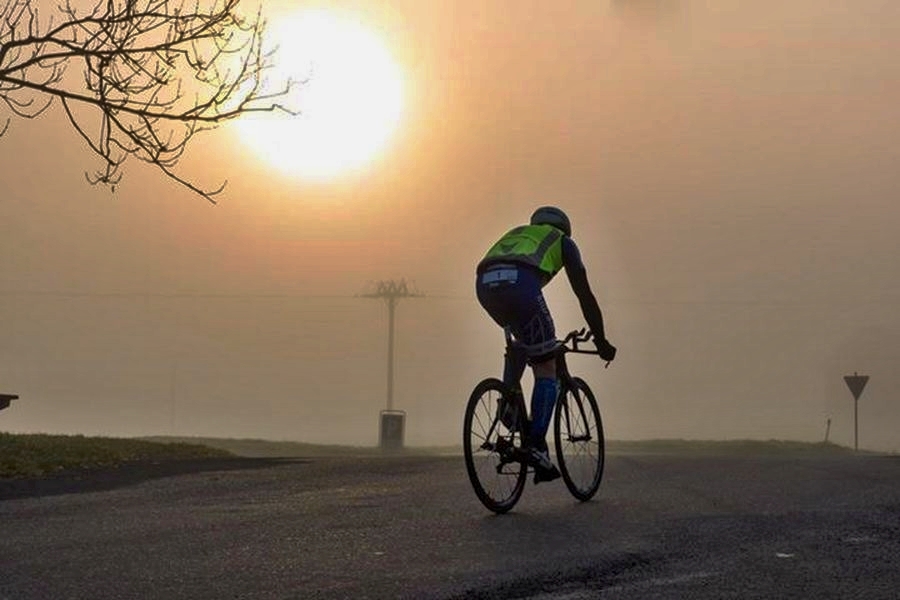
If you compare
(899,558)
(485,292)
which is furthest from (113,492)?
(899,558)

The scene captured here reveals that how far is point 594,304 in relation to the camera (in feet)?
28.2

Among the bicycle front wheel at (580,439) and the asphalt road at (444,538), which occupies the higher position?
the bicycle front wheel at (580,439)

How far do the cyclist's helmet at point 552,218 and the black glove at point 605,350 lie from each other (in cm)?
79

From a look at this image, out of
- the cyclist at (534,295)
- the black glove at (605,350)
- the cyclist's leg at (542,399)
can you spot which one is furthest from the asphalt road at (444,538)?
the black glove at (605,350)

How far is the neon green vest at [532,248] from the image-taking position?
8.20m

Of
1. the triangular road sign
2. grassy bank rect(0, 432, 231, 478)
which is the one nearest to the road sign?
grassy bank rect(0, 432, 231, 478)

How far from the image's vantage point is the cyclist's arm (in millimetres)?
8439

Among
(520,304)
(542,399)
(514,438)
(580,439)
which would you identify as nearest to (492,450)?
(514,438)

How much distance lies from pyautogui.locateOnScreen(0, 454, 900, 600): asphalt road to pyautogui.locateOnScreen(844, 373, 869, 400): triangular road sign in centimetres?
2989

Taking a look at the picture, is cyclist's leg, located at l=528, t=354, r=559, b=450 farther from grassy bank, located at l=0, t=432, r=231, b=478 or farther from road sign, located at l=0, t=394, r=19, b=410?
road sign, located at l=0, t=394, r=19, b=410

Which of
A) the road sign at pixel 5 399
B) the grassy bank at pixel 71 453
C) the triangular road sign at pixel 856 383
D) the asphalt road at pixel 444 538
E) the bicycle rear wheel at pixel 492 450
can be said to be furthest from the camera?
the triangular road sign at pixel 856 383

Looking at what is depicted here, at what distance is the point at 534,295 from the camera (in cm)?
820

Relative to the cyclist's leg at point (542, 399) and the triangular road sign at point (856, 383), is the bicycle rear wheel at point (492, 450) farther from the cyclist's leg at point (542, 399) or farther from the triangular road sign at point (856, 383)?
the triangular road sign at point (856, 383)

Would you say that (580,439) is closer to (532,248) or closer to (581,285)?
(581,285)
